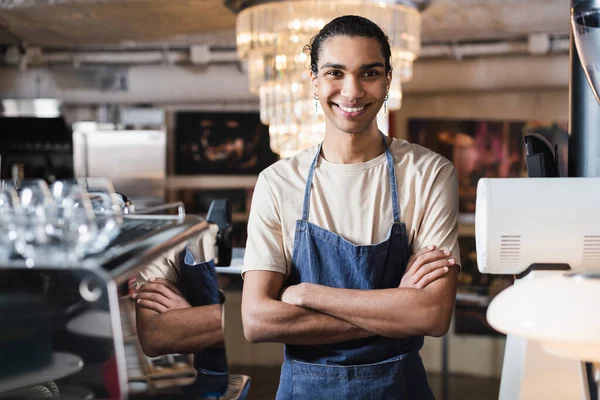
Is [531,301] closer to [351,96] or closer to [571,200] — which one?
[571,200]

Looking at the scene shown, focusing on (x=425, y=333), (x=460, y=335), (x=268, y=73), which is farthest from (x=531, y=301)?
(x=460, y=335)

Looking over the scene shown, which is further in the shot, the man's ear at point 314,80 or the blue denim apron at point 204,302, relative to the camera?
the man's ear at point 314,80

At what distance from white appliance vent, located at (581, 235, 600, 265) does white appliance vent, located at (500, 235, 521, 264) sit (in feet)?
0.41

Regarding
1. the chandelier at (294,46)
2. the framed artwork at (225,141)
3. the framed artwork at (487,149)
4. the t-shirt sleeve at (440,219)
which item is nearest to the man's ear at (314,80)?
the t-shirt sleeve at (440,219)

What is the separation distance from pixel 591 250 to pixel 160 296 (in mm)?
819

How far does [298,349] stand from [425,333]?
312mm

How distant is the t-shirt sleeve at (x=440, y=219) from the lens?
1.65m

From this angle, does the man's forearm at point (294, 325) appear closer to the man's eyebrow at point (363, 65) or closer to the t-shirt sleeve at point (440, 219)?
the t-shirt sleeve at point (440, 219)

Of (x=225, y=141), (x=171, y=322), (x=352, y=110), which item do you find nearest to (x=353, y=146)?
(x=352, y=110)

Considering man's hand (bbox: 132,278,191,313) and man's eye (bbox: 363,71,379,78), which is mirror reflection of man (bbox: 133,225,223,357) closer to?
man's hand (bbox: 132,278,191,313)

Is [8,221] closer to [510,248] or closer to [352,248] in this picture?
[352,248]

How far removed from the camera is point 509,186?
4.53 ft

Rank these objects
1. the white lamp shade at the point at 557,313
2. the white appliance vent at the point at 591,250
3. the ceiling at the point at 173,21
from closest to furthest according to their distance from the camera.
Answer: the white lamp shade at the point at 557,313 < the white appliance vent at the point at 591,250 < the ceiling at the point at 173,21

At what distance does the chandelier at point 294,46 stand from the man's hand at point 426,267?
2523mm
